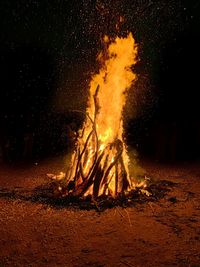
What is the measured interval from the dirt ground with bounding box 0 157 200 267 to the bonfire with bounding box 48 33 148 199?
67 cm

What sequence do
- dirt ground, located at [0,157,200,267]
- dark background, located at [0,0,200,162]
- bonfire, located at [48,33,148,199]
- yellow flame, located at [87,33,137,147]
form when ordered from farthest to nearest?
dark background, located at [0,0,200,162], yellow flame, located at [87,33,137,147], bonfire, located at [48,33,148,199], dirt ground, located at [0,157,200,267]

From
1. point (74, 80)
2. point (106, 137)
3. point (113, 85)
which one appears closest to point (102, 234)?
point (106, 137)

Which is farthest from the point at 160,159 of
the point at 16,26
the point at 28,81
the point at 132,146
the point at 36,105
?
the point at 16,26

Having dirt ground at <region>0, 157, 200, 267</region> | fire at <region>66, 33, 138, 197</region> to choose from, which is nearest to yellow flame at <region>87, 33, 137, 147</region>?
fire at <region>66, 33, 138, 197</region>

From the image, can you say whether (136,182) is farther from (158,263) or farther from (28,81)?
(28,81)

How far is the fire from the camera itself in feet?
20.3

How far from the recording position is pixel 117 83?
6551mm

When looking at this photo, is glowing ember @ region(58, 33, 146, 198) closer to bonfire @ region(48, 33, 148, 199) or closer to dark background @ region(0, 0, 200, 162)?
bonfire @ region(48, 33, 148, 199)

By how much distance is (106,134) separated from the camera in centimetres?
656

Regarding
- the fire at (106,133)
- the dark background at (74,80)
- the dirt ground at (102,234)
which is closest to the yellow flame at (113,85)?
the fire at (106,133)

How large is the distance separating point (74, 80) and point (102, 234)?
8498mm

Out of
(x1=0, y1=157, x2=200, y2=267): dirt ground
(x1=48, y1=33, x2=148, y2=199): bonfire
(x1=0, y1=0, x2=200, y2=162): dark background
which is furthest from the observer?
(x1=0, y1=0, x2=200, y2=162): dark background

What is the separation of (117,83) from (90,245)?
3.26 m

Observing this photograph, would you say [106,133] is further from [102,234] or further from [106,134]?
[102,234]
